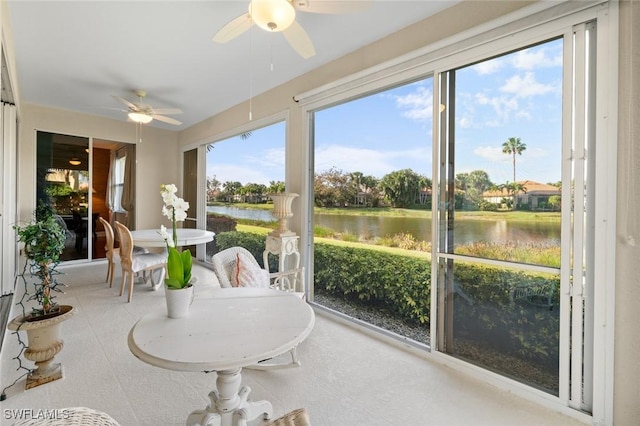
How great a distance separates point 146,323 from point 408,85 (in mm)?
2538

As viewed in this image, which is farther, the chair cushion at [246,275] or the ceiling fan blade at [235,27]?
the chair cushion at [246,275]

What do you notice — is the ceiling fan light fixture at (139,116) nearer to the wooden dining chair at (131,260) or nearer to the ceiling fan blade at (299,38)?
the wooden dining chair at (131,260)

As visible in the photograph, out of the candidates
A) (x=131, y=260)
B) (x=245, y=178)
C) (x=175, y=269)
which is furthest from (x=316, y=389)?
(x=245, y=178)

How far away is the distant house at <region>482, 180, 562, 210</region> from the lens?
1.82m

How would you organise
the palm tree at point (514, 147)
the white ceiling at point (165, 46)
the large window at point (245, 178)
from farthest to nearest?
1. the large window at point (245, 178)
2. the white ceiling at point (165, 46)
3. the palm tree at point (514, 147)

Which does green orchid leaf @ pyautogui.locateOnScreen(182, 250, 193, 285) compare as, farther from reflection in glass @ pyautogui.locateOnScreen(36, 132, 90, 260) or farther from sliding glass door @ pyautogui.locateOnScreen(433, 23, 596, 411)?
reflection in glass @ pyautogui.locateOnScreen(36, 132, 90, 260)

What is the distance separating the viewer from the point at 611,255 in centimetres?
158

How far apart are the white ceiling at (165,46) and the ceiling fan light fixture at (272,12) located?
2.00 feet

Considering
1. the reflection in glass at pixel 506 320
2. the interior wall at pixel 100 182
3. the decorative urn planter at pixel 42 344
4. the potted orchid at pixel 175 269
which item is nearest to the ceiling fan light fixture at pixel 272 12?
the potted orchid at pixel 175 269

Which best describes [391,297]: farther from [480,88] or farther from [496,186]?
[480,88]

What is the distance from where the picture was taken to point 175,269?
1396 mm

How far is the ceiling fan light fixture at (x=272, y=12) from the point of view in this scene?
1573 millimetres

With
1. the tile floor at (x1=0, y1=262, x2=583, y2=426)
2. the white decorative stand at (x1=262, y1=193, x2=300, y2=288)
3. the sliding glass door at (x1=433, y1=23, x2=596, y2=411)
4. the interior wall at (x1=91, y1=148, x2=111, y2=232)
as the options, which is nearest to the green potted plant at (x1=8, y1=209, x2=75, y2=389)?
the tile floor at (x1=0, y1=262, x2=583, y2=426)

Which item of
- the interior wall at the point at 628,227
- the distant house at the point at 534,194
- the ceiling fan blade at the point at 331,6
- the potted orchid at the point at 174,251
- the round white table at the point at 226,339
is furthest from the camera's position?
the distant house at the point at 534,194
